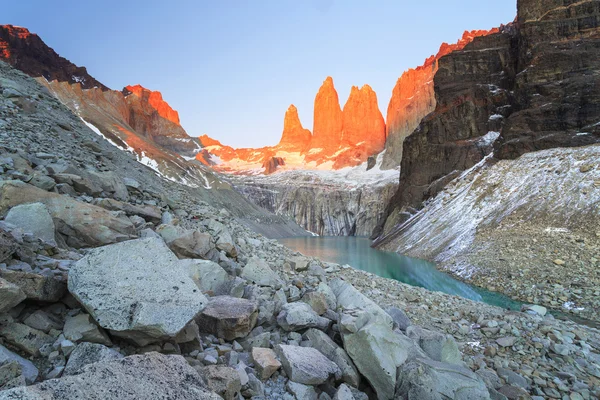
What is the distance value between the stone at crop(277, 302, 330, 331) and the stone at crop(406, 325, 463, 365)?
6.71 ft

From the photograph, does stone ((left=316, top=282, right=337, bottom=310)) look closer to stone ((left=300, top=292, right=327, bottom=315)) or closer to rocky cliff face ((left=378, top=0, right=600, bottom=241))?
stone ((left=300, top=292, right=327, bottom=315))

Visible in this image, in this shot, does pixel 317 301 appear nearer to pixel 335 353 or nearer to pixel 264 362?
pixel 335 353

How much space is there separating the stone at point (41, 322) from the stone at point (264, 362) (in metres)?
2.52

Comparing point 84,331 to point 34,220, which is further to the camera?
point 34,220

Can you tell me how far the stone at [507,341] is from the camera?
8.34 metres

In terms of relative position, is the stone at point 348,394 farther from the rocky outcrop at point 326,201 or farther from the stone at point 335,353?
the rocky outcrop at point 326,201

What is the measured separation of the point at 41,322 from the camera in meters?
3.72

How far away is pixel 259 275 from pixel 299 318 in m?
2.02

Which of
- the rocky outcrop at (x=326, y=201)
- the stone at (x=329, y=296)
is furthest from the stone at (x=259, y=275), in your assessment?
the rocky outcrop at (x=326, y=201)

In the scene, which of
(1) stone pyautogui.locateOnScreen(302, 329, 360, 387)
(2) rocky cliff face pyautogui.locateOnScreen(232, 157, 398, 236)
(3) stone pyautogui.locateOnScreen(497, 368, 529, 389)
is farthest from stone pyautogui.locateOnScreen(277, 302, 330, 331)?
(2) rocky cliff face pyautogui.locateOnScreen(232, 157, 398, 236)

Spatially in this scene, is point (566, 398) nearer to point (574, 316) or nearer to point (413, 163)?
point (574, 316)

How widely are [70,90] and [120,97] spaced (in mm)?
30631

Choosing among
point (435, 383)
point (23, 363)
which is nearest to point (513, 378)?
point (435, 383)

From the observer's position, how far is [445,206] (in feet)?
143
